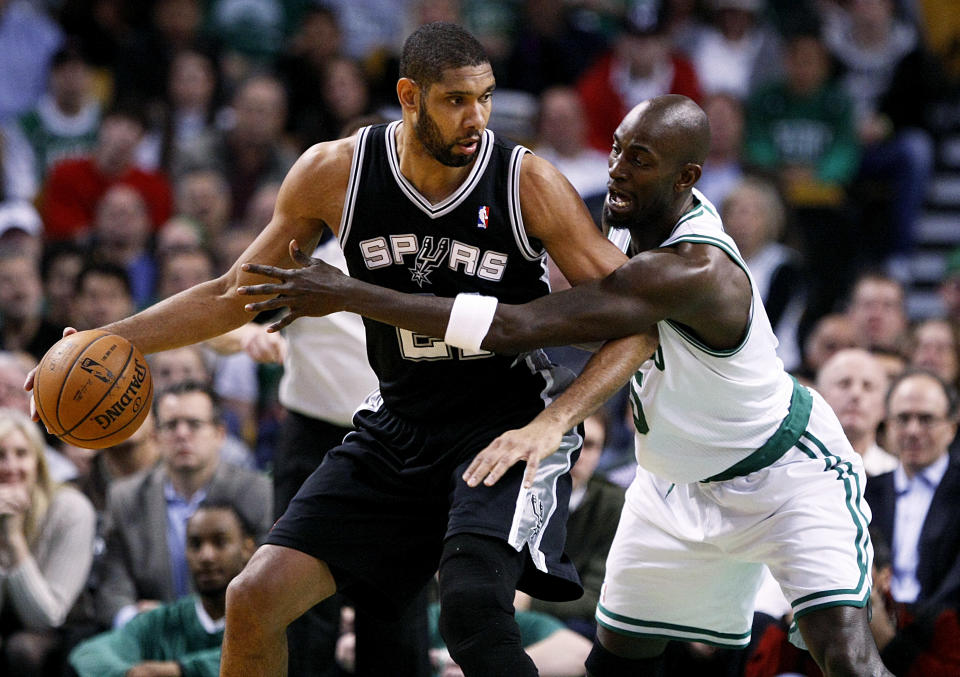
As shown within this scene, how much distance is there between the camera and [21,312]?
8531mm

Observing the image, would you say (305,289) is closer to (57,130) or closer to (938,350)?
(938,350)

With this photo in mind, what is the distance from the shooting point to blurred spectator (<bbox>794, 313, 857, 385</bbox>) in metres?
8.23

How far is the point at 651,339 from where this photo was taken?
4.28m

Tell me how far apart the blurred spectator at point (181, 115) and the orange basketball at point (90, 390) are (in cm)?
629

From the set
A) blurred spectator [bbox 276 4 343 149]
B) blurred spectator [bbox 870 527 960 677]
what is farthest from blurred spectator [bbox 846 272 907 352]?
blurred spectator [bbox 276 4 343 149]

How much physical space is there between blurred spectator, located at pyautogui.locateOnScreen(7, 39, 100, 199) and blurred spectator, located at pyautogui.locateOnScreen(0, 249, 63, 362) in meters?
2.02

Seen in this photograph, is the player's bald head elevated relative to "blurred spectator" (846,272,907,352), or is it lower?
elevated

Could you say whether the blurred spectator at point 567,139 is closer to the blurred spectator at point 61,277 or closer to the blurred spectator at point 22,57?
the blurred spectator at point 61,277

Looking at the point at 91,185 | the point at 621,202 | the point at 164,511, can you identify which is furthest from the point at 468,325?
the point at 91,185

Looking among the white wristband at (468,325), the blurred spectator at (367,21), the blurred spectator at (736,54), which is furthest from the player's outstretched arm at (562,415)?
the blurred spectator at (367,21)

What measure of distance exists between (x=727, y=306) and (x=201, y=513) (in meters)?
2.93

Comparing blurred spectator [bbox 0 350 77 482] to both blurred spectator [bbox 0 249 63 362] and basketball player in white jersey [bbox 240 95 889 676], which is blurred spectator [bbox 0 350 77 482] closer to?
blurred spectator [bbox 0 249 63 362]

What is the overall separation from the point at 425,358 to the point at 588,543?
7.98ft

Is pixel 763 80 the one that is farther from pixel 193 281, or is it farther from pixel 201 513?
pixel 201 513
